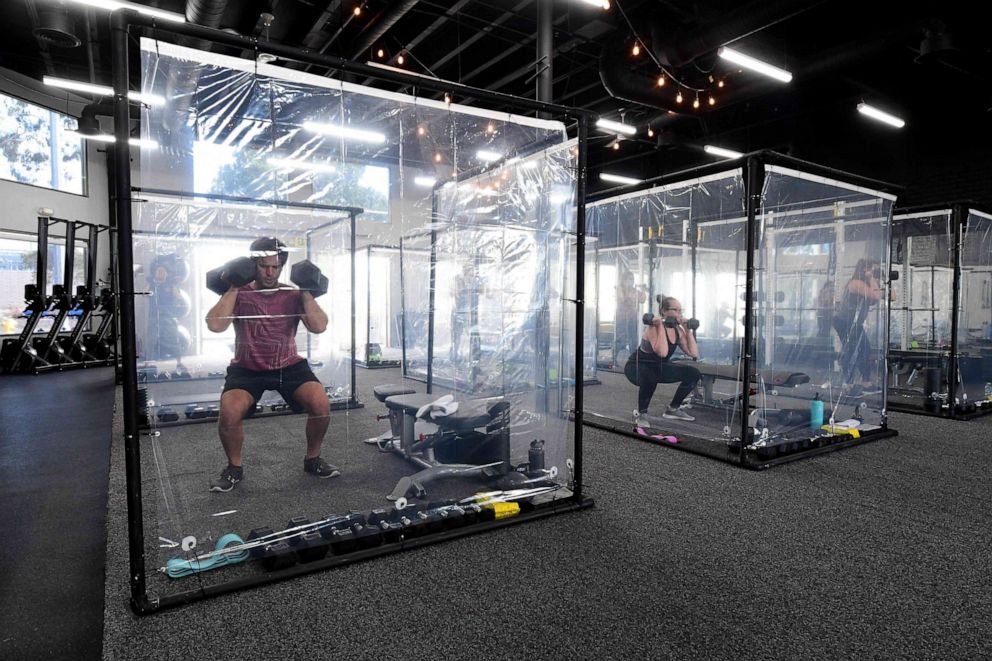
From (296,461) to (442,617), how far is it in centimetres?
191

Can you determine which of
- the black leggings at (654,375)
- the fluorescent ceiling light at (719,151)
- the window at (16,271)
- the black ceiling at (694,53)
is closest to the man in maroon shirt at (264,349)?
the black leggings at (654,375)

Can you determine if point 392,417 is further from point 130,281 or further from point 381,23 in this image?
point 381,23

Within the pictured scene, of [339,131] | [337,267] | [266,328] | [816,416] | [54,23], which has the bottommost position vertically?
[816,416]

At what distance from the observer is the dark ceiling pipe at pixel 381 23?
5.32m

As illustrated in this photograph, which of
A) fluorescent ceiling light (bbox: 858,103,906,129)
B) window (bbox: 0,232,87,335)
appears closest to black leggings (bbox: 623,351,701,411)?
fluorescent ceiling light (bbox: 858,103,906,129)

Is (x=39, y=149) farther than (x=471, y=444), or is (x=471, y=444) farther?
(x=39, y=149)

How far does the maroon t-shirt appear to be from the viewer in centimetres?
251

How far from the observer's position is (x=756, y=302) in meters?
3.81

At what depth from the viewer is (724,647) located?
1.72 metres

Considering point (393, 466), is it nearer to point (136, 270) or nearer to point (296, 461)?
point (296, 461)

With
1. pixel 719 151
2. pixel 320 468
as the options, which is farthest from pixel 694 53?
pixel 320 468

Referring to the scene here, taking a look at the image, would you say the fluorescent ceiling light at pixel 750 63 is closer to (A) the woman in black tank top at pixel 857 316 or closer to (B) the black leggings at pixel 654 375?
(A) the woman in black tank top at pixel 857 316

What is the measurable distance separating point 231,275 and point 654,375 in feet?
11.1

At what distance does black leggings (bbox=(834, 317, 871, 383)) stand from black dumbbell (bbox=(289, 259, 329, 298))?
12.3ft
